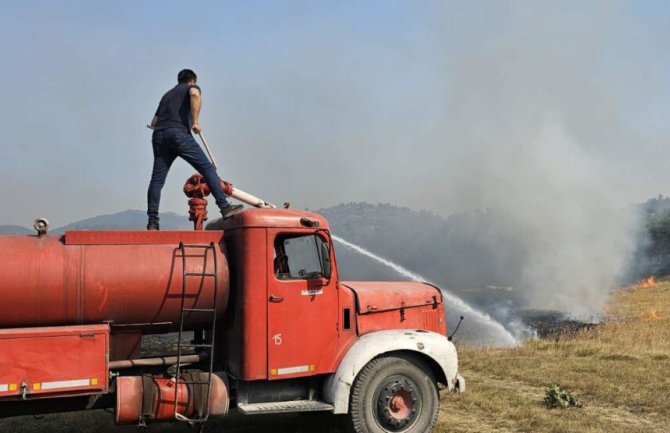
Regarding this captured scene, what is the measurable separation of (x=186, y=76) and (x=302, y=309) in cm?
362

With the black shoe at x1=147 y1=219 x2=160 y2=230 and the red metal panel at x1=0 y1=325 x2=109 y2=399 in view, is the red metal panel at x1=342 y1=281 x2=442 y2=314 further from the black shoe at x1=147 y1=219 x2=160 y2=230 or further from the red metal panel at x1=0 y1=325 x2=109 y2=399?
the red metal panel at x1=0 y1=325 x2=109 y2=399

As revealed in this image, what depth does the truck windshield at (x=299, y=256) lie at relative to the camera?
7730mm

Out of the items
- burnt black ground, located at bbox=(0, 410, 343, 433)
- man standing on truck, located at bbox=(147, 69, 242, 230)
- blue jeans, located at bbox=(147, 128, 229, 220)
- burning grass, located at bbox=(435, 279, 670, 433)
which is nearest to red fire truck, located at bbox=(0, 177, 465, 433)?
blue jeans, located at bbox=(147, 128, 229, 220)

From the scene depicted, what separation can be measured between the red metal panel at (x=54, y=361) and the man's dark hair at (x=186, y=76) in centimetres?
361

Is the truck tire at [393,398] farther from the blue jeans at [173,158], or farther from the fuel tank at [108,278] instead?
the blue jeans at [173,158]

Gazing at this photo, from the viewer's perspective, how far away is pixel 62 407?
6.67 m

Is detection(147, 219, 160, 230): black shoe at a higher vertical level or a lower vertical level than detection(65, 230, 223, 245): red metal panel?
higher

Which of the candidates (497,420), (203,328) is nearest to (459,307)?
(497,420)

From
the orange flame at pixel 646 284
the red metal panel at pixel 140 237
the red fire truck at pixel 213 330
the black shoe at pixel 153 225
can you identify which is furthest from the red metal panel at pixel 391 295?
the orange flame at pixel 646 284

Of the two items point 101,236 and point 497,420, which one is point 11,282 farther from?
point 497,420

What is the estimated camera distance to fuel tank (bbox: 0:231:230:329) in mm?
6293

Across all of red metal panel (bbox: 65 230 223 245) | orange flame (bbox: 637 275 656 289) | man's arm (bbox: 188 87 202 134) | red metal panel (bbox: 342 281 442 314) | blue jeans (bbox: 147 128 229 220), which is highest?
man's arm (bbox: 188 87 202 134)

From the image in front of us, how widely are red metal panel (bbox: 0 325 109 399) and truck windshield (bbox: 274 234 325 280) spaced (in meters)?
2.34

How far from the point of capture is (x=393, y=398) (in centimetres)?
766
